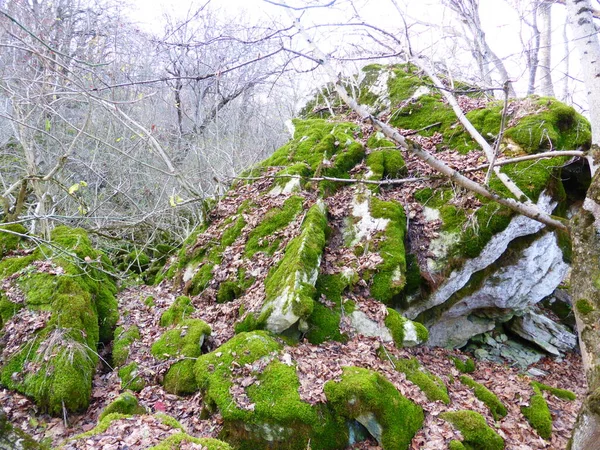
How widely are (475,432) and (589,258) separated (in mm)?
2253

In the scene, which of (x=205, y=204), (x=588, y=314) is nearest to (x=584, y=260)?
(x=588, y=314)

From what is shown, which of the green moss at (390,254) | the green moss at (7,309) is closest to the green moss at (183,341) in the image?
the green moss at (7,309)

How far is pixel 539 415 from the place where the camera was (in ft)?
15.7

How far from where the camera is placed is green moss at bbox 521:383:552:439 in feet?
15.1

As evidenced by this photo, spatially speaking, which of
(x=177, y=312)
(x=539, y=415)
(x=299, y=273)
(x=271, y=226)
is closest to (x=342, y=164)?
(x=271, y=226)

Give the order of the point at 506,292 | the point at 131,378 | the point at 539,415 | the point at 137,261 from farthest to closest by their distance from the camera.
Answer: the point at 137,261 < the point at 506,292 < the point at 131,378 < the point at 539,415

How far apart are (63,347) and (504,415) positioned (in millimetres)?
5943

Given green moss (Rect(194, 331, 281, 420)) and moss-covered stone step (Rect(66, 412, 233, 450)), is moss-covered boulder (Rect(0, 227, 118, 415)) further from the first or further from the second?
green moss (Rect(194, 331, 281, 420))

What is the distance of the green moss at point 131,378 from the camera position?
16.0 ft

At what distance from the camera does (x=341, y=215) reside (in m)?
6.82

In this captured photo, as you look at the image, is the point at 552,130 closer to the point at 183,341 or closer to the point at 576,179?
the point at 576,179

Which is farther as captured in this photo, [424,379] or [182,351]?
[182,351]

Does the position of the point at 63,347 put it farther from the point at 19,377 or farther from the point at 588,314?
the point at 588,314

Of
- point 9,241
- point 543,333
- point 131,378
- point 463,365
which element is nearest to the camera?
point 131,378
